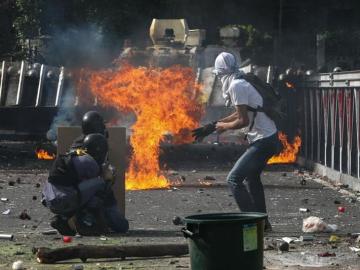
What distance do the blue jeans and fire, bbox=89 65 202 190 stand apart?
19.8ft

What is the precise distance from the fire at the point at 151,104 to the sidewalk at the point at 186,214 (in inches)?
31.1

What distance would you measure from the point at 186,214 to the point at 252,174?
6.94 ft

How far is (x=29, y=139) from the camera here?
22.9m

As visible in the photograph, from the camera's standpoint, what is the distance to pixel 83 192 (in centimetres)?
1073

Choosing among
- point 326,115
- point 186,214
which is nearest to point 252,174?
point 186,214

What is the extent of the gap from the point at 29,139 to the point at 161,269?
14704 mm

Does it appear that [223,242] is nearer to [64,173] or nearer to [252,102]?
[64,173]

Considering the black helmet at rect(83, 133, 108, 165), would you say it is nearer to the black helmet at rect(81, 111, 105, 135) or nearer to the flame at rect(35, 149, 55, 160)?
the black helmet at rect(81, 111, 105, 135)

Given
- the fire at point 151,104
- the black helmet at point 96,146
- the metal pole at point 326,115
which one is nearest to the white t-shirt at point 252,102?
the black helmet at point 96,146

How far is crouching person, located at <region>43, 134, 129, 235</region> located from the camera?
1074 cm

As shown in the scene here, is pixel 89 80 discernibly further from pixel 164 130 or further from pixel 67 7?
pixel 67 7

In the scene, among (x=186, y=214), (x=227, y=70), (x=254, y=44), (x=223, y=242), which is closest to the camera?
(x=223, y=242)

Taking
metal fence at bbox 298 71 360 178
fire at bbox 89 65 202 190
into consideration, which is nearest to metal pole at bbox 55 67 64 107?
fire at bbox 89 65 202 190

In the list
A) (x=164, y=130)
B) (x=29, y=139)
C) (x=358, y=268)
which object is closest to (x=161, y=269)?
(x=358, y=268)
